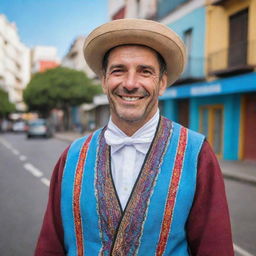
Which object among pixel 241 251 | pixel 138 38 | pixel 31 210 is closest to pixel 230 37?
pixel 31 210

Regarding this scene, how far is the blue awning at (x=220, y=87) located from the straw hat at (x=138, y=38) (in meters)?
9.97

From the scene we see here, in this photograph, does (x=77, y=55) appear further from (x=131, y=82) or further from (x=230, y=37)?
(x=131, y=82)

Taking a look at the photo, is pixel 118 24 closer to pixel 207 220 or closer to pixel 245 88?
pixel 207 220

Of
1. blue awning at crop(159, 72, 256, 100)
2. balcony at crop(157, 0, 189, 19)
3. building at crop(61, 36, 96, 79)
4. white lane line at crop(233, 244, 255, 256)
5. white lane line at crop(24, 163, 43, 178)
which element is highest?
building at crop(61, 36, 96, 79)

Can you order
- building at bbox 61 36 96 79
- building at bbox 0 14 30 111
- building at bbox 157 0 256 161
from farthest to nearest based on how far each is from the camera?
building at bbox 0 14 30 111 < building at bbox 61 36 96 79 < building at bbox 157 0 256 161

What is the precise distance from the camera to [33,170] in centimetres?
1005

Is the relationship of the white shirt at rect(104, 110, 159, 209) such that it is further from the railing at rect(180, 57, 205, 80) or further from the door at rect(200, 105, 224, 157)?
the railing at rect(180, 57, 205, 80)

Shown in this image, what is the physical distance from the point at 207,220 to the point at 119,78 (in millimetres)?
740

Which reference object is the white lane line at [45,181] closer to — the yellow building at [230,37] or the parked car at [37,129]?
the yellow building at [230,37]

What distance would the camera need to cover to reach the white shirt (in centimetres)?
165

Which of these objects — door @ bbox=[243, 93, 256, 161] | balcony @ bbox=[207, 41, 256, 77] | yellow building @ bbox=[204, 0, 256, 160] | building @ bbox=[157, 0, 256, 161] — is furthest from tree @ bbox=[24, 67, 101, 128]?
door @ bbox=[243, 93, 256, 161]

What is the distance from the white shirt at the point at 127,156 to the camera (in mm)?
1648

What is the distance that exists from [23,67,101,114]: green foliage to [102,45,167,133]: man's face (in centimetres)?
3029

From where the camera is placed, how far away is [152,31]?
1614mm
